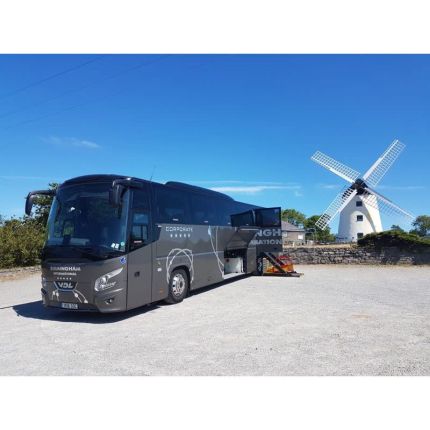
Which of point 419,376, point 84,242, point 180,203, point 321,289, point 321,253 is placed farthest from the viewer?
point 321,253

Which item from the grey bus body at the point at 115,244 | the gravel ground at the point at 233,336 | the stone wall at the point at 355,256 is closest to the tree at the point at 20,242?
the gravel ground at the point at 233,336

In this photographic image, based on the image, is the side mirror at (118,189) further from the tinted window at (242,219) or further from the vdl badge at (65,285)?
the tinted window at (242,219)

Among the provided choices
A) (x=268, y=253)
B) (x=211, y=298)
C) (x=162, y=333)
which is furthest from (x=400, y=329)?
(x=268, y=253)

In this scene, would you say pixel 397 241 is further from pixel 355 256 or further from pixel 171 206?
pixel 171 206

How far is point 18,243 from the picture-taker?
16.7 m

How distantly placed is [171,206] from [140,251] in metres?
1.80

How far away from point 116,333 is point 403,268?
16084mm

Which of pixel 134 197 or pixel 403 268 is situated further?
pixel 403 268

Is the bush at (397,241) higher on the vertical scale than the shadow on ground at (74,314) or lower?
higher

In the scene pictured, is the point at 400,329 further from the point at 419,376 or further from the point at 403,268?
the point at 403,268

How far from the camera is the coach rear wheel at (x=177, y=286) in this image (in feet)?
29.9

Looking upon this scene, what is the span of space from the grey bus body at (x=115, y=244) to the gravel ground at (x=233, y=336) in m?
0.56

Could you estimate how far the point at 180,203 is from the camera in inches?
380

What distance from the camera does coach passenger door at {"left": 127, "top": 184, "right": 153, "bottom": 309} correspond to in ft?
24.6
